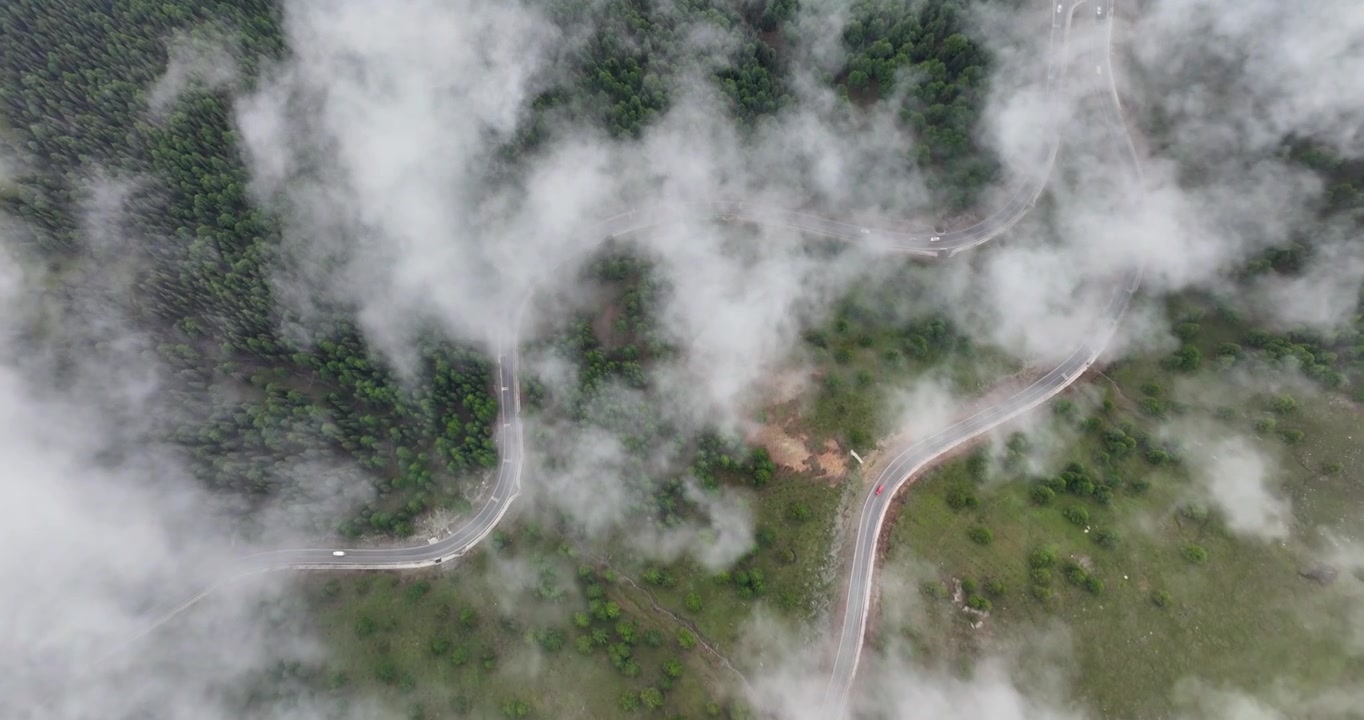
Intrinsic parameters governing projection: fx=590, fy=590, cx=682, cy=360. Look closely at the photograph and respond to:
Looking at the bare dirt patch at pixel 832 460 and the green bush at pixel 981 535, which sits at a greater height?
the bare dirt patch at pixel 832 460

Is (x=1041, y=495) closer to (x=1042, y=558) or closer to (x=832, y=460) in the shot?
(x=1042, y=558)

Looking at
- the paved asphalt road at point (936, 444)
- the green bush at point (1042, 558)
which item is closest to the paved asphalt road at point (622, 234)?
the paved asphalt road at point (936, 444)

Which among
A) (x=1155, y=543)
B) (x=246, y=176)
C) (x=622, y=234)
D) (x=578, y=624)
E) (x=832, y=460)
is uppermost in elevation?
(x=622, y=234)

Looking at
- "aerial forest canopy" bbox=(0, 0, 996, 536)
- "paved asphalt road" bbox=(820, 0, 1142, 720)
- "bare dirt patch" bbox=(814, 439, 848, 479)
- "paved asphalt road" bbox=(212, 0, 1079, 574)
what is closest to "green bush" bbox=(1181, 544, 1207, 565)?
"paved asphalt road" bbox=(820, 0, 1142, 720)

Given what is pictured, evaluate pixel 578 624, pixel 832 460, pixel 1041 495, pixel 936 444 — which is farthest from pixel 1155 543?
pixel 578 624

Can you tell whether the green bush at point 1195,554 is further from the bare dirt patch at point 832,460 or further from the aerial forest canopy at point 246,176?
the aerial forest canopy at point 246,176

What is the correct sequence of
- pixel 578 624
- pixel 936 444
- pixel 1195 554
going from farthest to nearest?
pixel 936 444 → pixel 578 624 → pixel 1195 554

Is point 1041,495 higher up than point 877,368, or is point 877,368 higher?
point 877,368
